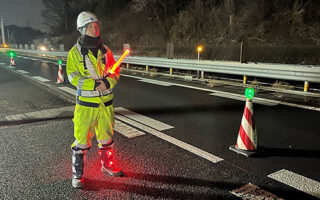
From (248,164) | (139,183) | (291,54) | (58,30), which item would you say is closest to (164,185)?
(139,183)

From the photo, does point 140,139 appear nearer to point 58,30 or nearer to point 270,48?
point 270,48

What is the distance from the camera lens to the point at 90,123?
3324 mm

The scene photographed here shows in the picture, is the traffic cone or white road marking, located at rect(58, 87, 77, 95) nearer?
the traffic cone

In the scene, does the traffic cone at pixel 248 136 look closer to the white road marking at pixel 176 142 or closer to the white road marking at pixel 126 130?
the white road marking at pixel 176 142

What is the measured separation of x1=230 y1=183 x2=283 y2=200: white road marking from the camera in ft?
10.1

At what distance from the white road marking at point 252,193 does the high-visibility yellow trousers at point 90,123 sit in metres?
1.71

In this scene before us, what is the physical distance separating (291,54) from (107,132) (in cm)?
1397

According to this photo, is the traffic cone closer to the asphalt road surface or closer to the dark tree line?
the asphalt road surface

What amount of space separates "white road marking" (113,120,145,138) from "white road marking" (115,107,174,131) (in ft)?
1.30

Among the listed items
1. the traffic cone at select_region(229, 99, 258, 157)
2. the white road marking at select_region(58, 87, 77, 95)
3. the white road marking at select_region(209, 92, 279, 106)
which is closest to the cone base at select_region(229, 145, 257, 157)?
the traffic cone at select_region(229, 99, 258, 157)

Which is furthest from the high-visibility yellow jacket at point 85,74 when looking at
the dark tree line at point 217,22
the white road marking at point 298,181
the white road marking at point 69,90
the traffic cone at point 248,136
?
the dark tree line at point 217,22

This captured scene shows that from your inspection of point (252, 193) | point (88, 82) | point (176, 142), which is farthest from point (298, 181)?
point (88, 82)

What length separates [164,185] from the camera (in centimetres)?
337

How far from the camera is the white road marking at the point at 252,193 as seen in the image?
121 inches
